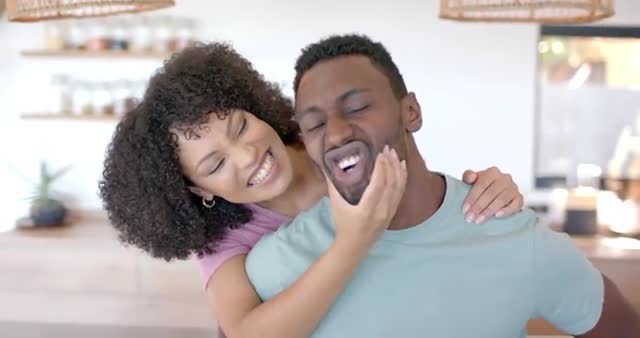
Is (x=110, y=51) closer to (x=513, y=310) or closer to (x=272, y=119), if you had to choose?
(x=272, y=119)

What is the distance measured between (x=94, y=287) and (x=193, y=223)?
6.46ft

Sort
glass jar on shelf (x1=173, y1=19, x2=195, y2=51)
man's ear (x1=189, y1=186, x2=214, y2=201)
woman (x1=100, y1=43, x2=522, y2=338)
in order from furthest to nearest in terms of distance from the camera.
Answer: glass jar on shelf (x1=173, y1=19, x2=195, y2=51) → man's ear (x1=189, y1=186, x2=214, y2=201) → woman (x1=100, y1=43, x2=522, y2=338)

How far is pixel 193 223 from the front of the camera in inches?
46.5

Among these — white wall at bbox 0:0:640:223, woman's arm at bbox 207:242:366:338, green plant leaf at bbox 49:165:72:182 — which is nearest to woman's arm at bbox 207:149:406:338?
woman's arm at bbox 207:242:366:338

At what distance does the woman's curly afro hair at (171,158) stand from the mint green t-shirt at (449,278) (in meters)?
0.24

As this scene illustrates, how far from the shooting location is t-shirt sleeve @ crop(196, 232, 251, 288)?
3.68ft

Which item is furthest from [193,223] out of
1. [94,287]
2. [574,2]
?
[94,287]

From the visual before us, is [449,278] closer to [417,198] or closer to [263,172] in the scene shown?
[417,198]

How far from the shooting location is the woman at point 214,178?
41.9 inches

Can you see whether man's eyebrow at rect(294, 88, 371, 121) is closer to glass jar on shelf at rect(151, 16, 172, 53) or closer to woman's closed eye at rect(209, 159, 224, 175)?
woman's closed eye at rect(209, 159, 224, 175)

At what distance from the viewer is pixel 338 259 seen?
87cm

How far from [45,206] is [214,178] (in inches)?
93.9

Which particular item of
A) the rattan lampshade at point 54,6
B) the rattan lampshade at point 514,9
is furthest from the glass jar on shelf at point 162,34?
the rattan lampshade at point 514,9

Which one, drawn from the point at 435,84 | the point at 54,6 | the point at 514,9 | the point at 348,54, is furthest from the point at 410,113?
the point at 435,84
